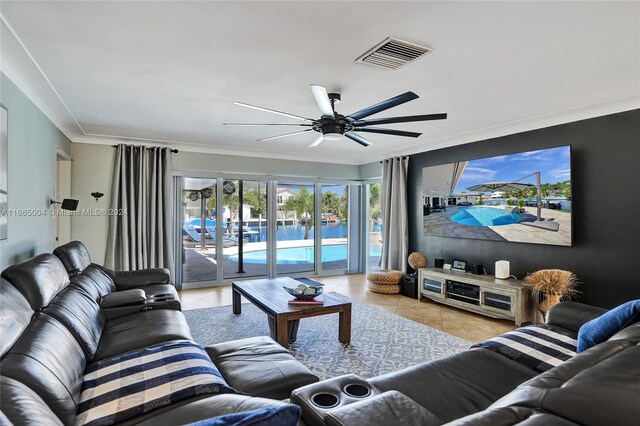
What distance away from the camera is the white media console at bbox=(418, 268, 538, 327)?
402cm

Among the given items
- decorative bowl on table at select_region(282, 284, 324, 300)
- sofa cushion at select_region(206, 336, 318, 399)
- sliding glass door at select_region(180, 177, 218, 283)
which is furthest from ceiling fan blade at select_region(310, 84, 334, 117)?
sliding glass door at select_region(180, 177, 218, 283)

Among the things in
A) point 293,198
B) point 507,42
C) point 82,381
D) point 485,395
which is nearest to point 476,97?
point 507,42

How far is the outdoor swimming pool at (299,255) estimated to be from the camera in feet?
21.9

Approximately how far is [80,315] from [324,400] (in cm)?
174

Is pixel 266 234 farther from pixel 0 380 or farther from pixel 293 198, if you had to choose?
pixel 0 380

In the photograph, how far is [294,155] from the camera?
6.73m

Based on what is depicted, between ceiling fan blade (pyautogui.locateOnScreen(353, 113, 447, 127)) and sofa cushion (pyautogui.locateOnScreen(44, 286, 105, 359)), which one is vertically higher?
ceiling fan blade (pyautogui.locateOnScreen(353, 113, 447, 127))

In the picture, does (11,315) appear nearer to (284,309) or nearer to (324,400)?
(324,400)

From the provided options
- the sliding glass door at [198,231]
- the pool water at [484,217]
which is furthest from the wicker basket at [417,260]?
the sliding glass door at [198,231]

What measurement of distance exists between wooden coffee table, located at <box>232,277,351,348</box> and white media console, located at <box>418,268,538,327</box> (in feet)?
6.40

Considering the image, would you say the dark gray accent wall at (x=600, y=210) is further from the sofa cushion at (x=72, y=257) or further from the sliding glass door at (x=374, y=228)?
the sofa cushion at (x=72, y=257)

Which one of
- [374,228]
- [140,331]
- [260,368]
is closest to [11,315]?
[140,331]

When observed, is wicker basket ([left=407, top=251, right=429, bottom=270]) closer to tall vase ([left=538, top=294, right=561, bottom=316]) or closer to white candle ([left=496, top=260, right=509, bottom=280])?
white candle ([left=496, top=260, right=509, bottom=280])

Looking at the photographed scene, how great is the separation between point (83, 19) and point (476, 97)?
127 inches
